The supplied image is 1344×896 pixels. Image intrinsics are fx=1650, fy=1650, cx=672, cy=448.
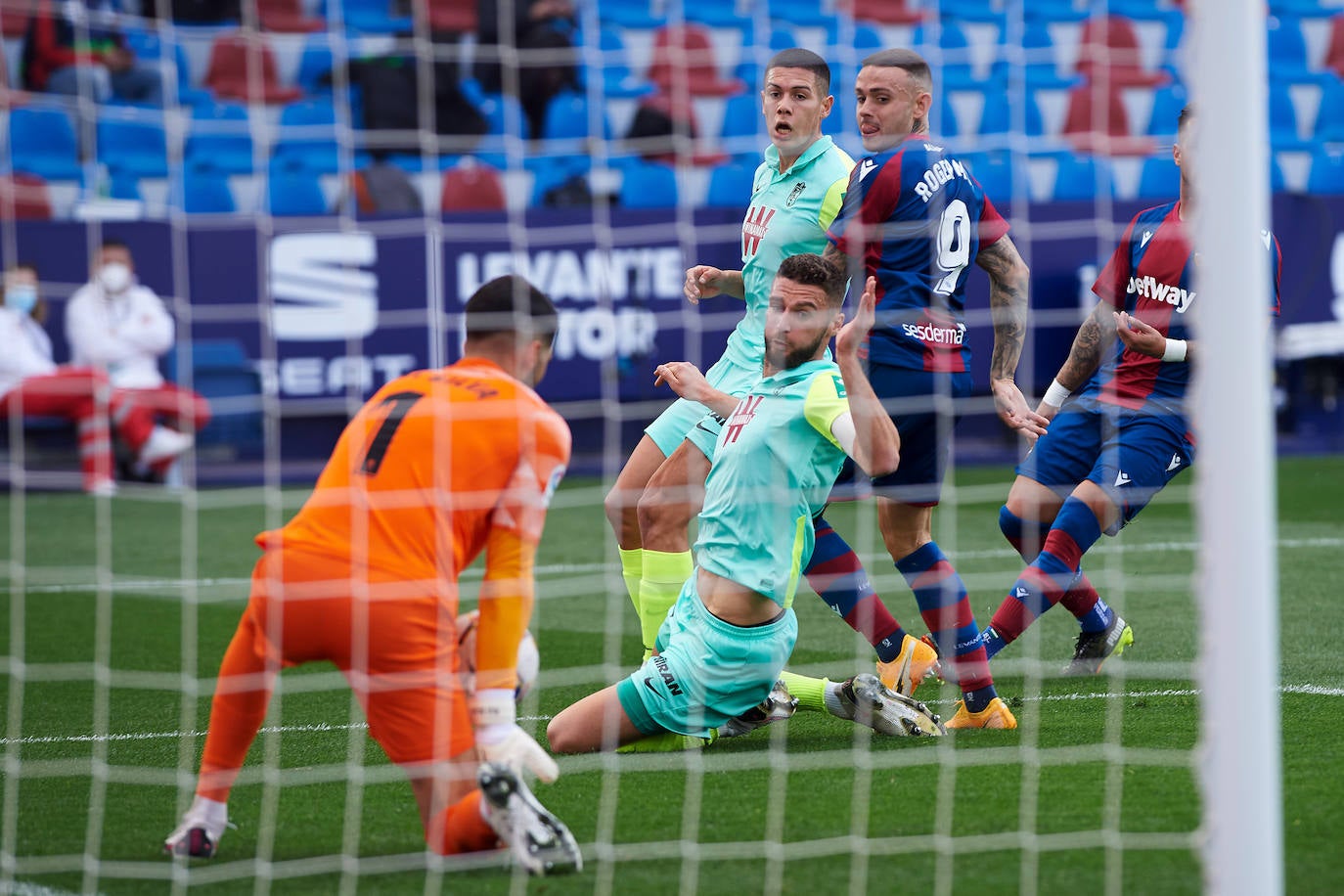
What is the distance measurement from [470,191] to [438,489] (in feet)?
28.0

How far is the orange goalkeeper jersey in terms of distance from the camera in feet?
11.6

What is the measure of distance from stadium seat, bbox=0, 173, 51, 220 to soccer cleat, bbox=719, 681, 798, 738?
7934 mm

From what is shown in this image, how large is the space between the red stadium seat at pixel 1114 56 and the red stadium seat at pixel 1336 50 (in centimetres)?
174

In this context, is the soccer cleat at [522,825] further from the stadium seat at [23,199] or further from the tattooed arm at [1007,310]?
the stadium seat at [23,199]

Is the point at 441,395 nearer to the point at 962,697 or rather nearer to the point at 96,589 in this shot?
the point at 962,697

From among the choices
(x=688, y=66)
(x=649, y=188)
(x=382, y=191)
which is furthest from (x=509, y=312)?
(x=688, y=66)

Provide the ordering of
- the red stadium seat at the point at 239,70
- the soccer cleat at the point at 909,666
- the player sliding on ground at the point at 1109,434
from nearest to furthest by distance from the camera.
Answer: the soccer cleat at the point at 909,666 → the player sliding on ground at the point at 1109,434 → the red stadium seat at the point at 239,70

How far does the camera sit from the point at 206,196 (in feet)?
40.1

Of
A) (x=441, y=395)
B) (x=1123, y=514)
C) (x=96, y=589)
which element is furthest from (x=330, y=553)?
(x=96, y=589)

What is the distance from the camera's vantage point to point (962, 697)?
4.79m

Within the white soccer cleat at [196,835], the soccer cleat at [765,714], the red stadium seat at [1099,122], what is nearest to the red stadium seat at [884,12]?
the red stadium seat at [1099,122]

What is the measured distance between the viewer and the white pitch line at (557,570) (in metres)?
7.83

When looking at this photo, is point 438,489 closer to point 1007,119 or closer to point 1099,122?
point 1007,119

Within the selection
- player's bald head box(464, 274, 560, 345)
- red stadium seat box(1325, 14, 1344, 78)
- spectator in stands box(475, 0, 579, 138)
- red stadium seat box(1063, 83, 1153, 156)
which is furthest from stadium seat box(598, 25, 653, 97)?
player's bald head box(464, 274, 560, 345)
